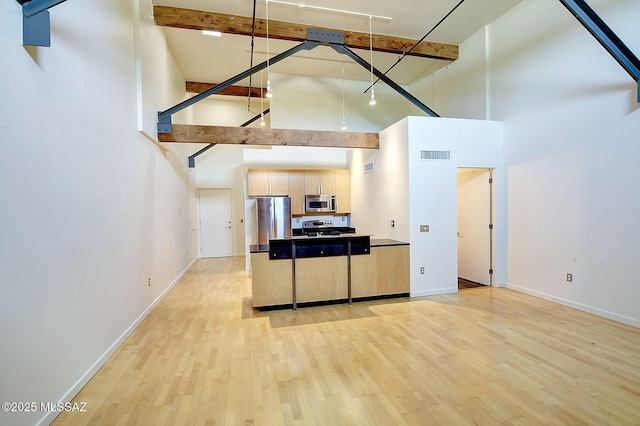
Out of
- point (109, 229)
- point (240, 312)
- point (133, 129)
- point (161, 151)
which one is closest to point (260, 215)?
point (161, 151)

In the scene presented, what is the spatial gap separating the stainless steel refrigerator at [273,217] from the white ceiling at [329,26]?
10.3ft

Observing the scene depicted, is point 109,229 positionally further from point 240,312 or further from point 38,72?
point 240,312

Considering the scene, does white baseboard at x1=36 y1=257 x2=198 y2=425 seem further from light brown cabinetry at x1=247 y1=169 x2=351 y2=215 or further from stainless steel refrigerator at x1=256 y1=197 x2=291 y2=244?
light brown cabinetry at x1=247 y1=169 x2=351 y2=215

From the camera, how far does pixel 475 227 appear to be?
5285 millimetres

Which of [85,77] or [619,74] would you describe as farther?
[619,74]

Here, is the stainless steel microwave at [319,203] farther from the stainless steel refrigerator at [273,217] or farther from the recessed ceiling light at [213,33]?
the recessed ceiling light at [213,33]

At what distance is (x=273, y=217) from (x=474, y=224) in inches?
166

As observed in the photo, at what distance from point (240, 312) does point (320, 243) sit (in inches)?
60.4

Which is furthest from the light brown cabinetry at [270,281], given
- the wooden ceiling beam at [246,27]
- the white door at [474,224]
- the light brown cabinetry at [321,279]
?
the wooden ceiling beam at [246,27]

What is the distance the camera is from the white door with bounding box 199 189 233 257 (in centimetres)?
864

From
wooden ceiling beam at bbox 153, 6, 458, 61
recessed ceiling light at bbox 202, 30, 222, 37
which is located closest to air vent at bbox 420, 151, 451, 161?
wooden ceiling beam at bbox 153, 6, 458, 61

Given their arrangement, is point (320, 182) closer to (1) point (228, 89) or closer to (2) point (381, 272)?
(2) point (381, 272)

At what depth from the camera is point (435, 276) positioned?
4.67 metres

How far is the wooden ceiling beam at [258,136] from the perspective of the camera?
4.72m
